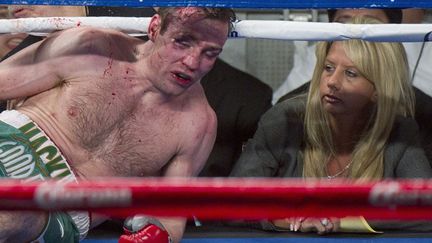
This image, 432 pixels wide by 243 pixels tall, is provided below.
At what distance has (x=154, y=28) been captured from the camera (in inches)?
68.9

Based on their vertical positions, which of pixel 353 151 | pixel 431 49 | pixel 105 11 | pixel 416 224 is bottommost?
pixel 416 224

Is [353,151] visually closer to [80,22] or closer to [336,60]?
[336,60]

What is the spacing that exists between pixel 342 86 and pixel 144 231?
709 mm

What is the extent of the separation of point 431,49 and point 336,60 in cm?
52

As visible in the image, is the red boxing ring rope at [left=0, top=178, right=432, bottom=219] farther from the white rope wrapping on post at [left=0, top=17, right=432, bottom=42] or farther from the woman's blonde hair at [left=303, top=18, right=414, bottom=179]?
the woman's blonde hair at [left=303, top=18, right=414, bottom=179]

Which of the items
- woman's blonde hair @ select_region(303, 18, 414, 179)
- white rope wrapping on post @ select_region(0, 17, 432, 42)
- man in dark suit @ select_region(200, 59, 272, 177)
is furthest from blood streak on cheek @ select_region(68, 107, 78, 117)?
woman's blonde hair @ select_region(303, 18, 414, 179)

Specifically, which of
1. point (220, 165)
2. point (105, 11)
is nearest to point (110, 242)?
point (220, 165)

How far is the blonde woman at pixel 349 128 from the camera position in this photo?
6.66 feet

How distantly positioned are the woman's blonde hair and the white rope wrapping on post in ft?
0.96

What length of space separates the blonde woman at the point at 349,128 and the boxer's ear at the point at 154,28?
1.66 ft

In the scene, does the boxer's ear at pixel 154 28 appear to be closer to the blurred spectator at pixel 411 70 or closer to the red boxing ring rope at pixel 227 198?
the blurred spectator at pixel 411 70

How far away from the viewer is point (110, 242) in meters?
1.94

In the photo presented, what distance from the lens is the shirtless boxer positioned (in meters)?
1.69

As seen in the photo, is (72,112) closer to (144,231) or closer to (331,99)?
(144,231)
